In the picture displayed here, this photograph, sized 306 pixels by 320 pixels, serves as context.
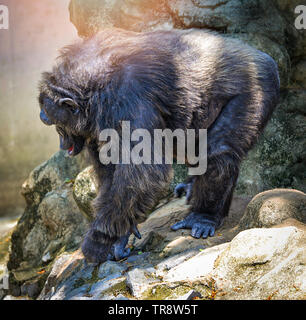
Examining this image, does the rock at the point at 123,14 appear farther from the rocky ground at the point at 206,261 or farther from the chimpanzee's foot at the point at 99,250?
the chimpanzee's foot at the point at 99,250

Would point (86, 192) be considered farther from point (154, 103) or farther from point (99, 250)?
point (154, 103)

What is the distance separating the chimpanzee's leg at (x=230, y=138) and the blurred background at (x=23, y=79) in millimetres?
5987

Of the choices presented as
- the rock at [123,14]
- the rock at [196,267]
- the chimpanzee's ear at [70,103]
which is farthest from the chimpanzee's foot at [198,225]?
the rock at [123,14]

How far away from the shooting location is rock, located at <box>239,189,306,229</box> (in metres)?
3.34

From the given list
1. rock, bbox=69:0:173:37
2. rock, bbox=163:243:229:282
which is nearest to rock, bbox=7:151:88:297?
rock, bbox=69:0:173:37

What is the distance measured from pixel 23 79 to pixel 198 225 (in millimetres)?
6544

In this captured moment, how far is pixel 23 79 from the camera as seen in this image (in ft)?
30.5

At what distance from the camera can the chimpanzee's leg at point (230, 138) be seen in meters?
3.94

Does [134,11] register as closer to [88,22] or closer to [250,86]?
[88,22]

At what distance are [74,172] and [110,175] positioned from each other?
2850 mm

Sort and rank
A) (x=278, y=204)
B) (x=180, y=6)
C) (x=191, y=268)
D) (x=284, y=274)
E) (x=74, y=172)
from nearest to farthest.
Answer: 1. (x=284, y=274)
2. (x=191, y=268)
3. (x=278, y=204)
4. (x=180, y=6)
5. (x=74, y=172)

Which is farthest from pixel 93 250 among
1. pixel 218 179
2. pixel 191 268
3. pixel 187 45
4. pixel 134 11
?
pixel 134 11

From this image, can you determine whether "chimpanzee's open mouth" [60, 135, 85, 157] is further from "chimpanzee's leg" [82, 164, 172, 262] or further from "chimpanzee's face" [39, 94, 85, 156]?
"chimpanzee's leg" [82, 164, 172, 262]

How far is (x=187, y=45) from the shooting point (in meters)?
3.93
